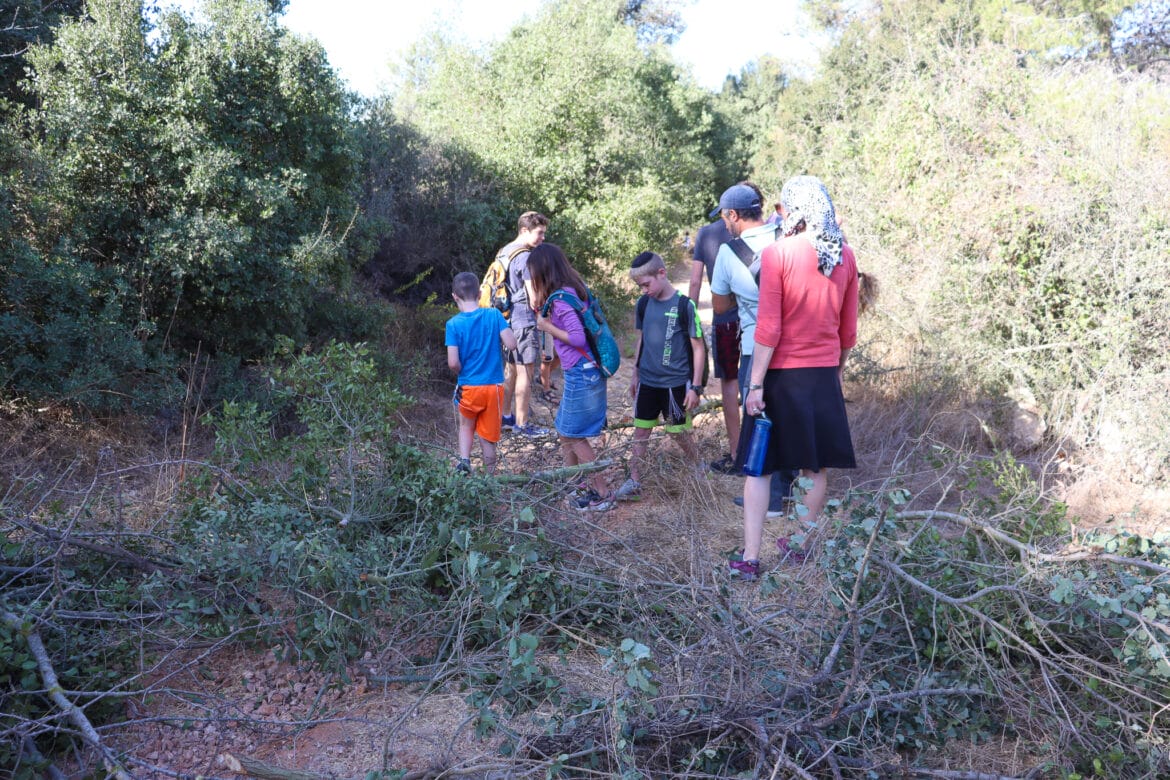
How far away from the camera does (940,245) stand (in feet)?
24.8

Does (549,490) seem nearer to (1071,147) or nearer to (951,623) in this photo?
(951,623)

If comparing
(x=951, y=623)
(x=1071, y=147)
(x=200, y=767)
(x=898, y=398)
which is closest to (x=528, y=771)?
(x=200, y=767)

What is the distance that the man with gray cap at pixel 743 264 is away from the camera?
496cm

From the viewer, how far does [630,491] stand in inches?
210

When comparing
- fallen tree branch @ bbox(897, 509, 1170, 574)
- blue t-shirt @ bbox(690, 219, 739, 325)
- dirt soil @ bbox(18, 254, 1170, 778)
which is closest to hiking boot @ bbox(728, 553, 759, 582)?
dirt soil @ bbox(18, 254, 1170, 778)

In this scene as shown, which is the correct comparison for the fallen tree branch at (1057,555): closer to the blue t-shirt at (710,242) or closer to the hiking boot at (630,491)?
the hiking boot at (630,491)

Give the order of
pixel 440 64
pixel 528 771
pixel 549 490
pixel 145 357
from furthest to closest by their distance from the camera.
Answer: pixel 440 64 → pixel 145 357 → pixel 549 490 → pixel 528 771

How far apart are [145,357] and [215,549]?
11.9 ft

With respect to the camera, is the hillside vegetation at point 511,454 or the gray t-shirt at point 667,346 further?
the gray t-shirt at point 667,346

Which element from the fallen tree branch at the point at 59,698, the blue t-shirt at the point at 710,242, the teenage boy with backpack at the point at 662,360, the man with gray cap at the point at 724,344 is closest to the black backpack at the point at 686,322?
the teenage boy with backpack at the point at 662,360

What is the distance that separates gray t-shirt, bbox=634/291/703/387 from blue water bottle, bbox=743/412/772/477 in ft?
4.07

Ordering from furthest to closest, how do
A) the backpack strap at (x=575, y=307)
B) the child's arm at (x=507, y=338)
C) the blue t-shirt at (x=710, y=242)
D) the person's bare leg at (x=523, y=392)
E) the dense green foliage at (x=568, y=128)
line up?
1. the dense green foliage at (x=568, y=128)
2. the person's bare leg at (x=523, y=392)
3. the blue t-shirt at (x=710, y=242)
4. the child's arm at (x=507, y=338)
5. the backpack strap at (x=575, y=307)

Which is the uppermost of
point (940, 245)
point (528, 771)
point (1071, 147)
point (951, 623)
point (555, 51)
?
point (555, 51)

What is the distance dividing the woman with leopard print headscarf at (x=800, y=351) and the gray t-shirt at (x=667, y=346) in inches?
44.7
